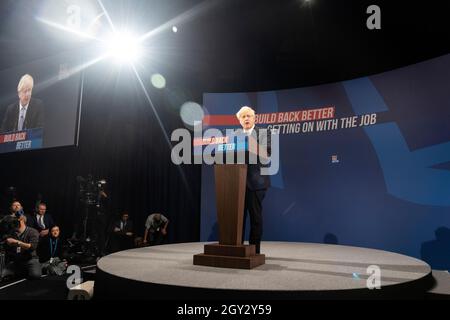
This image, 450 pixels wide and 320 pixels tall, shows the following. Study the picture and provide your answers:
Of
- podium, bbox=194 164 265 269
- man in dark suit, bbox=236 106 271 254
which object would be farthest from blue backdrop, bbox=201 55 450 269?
podium, bbox=194 164 265 269

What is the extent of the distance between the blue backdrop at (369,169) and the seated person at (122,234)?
1.30m

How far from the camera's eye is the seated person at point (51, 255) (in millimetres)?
4578

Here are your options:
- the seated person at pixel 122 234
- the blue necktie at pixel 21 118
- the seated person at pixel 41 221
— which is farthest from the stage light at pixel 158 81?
the seated person at pixel 41 221

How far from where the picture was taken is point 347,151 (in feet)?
16.6

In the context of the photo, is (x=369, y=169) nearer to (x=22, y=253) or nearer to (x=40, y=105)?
(x=22, y=253)

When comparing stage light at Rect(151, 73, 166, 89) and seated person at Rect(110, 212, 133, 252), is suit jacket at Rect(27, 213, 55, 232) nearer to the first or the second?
seated person at Rect(110, 212, 133, 252)

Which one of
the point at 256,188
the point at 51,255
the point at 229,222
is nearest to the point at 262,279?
the point at 229,222

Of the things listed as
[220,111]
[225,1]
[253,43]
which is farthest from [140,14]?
[220,111]

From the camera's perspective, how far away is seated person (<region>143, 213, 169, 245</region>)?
19.3 feet

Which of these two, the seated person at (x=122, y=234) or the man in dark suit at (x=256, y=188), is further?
the seated person at (x=122, y=234)

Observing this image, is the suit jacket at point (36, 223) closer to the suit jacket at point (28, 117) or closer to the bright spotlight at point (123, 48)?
the suit jacket at point (28, 117)

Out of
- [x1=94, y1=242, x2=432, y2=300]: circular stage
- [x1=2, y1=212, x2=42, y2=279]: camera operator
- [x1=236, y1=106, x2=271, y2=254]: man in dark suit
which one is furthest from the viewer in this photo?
[x1=2, y1=212, x2=42, y2=279]: camera operator

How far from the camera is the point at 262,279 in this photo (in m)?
2.12
